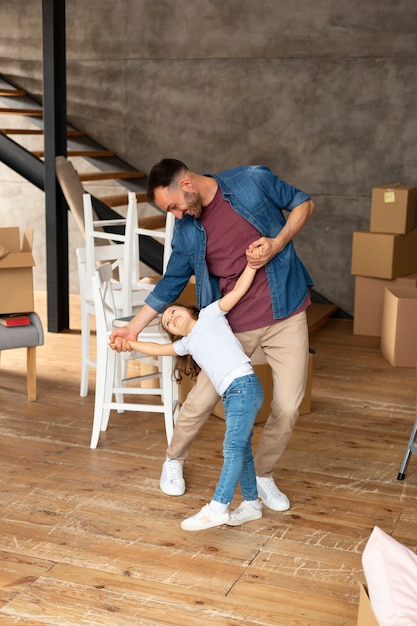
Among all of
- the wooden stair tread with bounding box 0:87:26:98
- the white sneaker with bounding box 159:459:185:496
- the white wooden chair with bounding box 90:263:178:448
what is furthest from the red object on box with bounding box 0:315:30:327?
the wooden stair tread with bounding box 0:87:26:98

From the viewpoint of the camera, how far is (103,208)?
258 inches

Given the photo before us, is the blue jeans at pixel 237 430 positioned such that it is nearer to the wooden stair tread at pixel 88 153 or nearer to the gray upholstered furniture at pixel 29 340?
the gray upholstered furniture at pixel 29 340

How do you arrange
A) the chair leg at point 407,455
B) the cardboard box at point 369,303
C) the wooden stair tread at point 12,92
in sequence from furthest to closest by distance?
the wooden stair tread at point 12,92 → the cardboard box at point 369,303 → the chair leg at point 407,455

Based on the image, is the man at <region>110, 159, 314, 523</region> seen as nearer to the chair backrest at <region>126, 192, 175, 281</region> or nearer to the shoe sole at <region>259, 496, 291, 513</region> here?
the shoe sole at <region>259, 496, 291, 513</region>

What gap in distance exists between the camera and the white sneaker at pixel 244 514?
3.34 metres

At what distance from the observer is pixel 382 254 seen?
6445 mm

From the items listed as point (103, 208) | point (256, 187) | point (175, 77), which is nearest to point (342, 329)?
point (103, 208)

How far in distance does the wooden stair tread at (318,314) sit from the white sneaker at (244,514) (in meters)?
3.14

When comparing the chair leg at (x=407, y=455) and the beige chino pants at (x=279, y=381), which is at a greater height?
the beige chino pants at (x=279, y=381)

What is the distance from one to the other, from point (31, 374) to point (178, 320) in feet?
5.78

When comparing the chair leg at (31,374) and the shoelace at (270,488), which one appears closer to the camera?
the shoelace at (270,488)

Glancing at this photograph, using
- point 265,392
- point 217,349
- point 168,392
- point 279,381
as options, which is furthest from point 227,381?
point 265,392

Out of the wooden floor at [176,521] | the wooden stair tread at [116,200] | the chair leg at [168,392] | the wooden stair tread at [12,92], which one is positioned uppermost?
the wooden stair tread at [12,92]

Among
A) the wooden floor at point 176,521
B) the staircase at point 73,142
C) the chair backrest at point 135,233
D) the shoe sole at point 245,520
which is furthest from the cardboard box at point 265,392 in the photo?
the staircase at point 73,142
